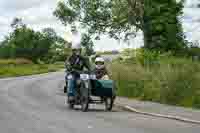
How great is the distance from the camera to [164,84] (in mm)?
22469

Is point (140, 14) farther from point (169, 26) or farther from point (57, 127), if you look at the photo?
point (57, 127)

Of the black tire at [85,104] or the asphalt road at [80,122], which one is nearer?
the asphalt road at [80,122]

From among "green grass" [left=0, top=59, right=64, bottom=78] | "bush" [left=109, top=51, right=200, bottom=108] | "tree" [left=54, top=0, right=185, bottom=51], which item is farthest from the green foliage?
"bush" [left=109, top=51, right=200, bottom=108]

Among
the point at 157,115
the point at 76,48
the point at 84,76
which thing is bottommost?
the point at 157,115

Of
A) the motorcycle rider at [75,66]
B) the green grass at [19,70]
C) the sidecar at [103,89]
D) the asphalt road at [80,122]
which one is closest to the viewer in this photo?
the asphalt road at [80,122]

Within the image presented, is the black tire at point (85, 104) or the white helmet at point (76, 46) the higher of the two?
the white helmet at point (76, 46)

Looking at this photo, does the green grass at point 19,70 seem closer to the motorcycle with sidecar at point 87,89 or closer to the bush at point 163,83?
the bush at point 163,83

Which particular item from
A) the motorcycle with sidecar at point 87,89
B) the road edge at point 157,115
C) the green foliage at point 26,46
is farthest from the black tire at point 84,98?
the green foliage at point 26,46

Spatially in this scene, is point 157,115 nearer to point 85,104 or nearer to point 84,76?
point 85,104

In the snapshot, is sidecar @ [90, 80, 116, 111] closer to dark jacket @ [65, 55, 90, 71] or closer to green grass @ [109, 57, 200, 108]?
dark jacket @ [65, 55, 90, 71]

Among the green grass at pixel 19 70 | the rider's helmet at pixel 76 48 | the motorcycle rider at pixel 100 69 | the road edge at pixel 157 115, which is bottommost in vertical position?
the green grass at pixel 19 70

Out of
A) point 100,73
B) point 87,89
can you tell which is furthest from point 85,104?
point 100,73

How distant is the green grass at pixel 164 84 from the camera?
68.3ft

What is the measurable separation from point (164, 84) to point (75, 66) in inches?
181
